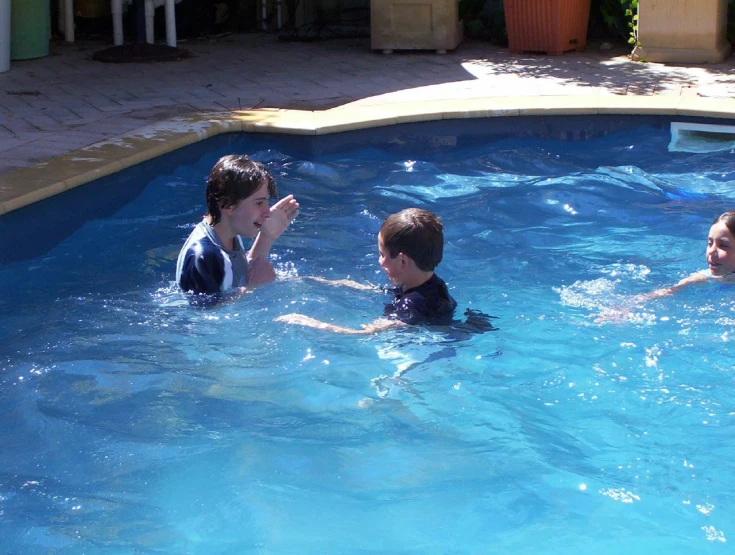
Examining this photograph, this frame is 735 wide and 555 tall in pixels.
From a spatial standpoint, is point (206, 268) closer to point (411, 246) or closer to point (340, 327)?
point (340, 327)

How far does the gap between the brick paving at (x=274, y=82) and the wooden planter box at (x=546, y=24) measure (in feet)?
0.57

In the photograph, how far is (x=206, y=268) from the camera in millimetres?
4441

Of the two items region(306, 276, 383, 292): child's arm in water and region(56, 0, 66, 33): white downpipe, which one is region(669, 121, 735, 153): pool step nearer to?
region(306, 276, 383, 292): child's arm in water

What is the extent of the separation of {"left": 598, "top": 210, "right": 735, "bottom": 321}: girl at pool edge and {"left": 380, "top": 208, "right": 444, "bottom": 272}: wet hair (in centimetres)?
116

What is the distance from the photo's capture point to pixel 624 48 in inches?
430

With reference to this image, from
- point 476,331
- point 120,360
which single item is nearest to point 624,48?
point 476,331

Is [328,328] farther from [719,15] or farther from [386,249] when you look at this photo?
[719,15]

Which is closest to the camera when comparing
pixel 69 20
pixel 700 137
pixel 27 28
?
pixel 700 137

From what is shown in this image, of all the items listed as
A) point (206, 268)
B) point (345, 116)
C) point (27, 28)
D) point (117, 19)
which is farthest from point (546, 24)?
point (206, 268)

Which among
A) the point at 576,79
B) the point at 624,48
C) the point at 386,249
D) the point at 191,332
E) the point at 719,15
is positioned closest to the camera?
the point at 386,249

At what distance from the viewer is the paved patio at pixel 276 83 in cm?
779

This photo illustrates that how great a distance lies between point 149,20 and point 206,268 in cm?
727

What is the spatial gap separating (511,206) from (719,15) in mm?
4482

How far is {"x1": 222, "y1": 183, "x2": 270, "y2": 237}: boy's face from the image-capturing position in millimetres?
4465
